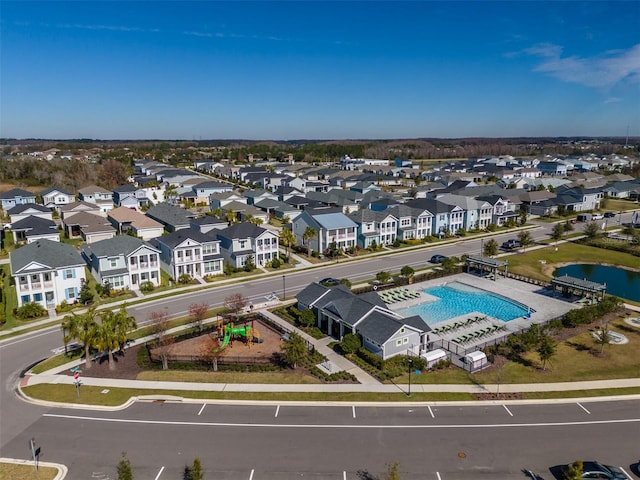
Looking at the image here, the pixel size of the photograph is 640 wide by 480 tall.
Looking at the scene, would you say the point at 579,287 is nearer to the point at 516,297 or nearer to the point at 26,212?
the point at 516,297

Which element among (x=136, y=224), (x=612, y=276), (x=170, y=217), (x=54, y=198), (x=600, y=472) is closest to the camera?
(x=600, y=472)

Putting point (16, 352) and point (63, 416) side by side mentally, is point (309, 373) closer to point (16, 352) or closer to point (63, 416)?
point (63, 416)

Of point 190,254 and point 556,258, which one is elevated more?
point 190,254

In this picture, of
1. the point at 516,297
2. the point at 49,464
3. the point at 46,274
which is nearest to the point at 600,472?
the point at 49,464

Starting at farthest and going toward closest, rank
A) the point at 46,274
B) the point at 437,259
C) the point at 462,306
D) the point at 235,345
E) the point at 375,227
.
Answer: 1. the point at 375,227
2. the point at 437,259
3. the point at 462,306
4. the point at 46,274
5. the point at 235,345

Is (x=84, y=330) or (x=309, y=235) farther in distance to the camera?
(x=309, y=235)

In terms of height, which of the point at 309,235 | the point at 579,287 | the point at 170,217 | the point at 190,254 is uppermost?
the point at 170,217
